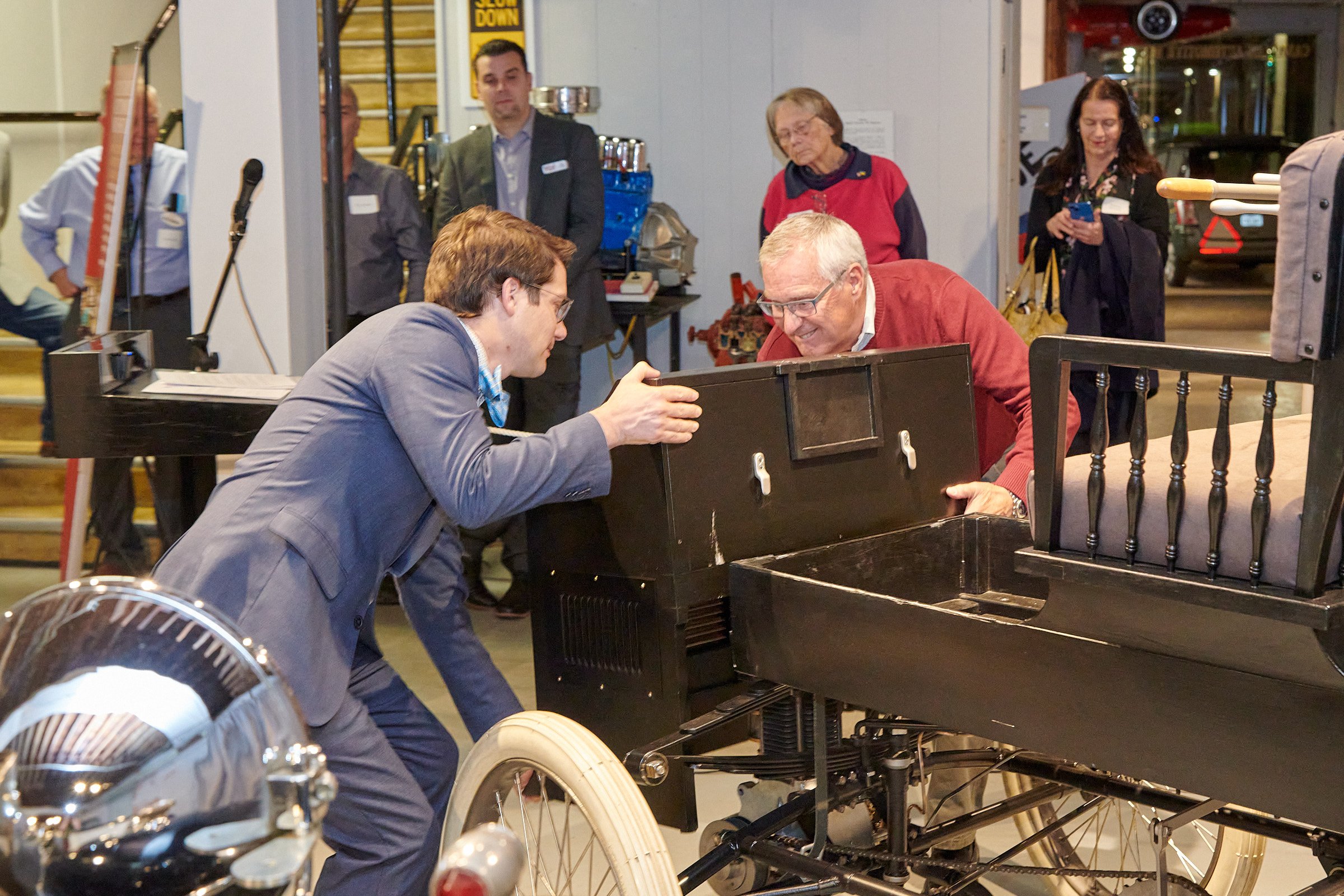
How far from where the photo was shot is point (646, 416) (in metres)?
1.91

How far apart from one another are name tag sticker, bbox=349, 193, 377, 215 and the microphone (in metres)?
1.18

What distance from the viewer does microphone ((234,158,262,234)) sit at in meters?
3.42

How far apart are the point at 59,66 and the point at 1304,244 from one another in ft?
17.6

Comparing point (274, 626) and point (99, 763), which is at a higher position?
point (99, 763)

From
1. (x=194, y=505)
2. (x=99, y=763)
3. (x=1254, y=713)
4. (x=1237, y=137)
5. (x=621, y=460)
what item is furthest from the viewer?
(x=1237, y=137)

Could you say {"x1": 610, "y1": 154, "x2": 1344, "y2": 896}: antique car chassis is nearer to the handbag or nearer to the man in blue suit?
the man in blue suit

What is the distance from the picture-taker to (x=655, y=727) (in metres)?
2.05

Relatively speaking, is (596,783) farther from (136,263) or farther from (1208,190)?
(136,263)

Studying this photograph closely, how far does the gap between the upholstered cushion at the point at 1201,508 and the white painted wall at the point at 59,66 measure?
4.79 meters

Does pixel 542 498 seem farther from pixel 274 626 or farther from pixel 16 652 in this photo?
pixel 16 652


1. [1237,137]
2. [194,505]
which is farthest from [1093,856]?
[1237,137]

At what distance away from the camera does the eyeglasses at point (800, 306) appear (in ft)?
8.23

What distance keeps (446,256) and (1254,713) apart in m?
1.27

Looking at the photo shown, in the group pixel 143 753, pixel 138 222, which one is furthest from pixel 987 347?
pixel 138 222
